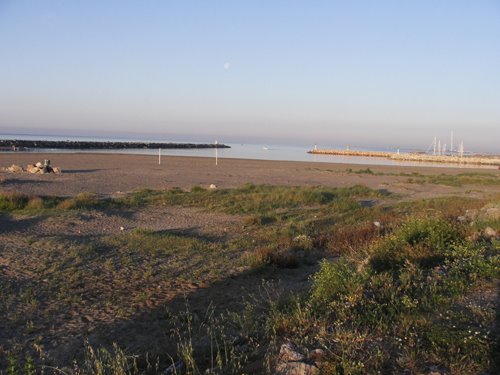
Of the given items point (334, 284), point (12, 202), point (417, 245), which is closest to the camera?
point (334, 284)

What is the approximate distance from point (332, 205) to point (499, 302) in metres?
13.3

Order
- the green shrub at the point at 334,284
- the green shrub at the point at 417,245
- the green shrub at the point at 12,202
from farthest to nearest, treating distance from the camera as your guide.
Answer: the green shrub at the point at 12,202 → the green shrub at the point at 417,245 → the green shrub at the point at 334,284

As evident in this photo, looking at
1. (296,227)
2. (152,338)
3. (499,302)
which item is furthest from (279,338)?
(296,227)

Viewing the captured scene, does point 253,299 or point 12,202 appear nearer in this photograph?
point 253,299

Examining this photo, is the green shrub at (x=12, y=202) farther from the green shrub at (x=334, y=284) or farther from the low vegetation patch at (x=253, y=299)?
the green shrub at (x=334, y=284)

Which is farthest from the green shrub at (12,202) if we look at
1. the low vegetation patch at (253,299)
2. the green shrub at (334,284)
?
the green shrub at (334,284)

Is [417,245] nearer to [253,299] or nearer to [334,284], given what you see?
[334,284]

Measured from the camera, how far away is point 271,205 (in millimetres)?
18453

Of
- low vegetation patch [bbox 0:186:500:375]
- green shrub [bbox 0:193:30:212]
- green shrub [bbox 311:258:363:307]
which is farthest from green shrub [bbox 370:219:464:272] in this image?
green shrub [bbox 0:193:30:212]

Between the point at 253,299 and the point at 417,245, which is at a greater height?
the point at 417,245

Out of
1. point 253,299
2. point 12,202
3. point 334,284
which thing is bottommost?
point 253,299

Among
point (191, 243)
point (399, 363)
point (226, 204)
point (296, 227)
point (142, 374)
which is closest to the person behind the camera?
point (399, 363)

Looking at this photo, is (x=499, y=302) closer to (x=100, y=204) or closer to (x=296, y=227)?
(x=296, y=227)

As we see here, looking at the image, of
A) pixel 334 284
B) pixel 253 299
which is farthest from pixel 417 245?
pixel 253 299
